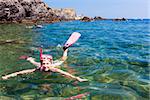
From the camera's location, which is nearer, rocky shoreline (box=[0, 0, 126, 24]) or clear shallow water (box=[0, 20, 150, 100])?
clear shallow water (box=[0, 20, 150, 100])

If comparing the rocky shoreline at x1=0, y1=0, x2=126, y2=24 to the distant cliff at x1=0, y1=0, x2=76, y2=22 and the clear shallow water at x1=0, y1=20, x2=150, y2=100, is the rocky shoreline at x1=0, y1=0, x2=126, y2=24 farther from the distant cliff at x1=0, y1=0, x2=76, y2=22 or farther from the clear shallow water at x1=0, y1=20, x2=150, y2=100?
the clear shallow water at x1=0, y1=20, x2=150, y2=100

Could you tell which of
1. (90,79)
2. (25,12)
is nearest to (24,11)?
(25,12)

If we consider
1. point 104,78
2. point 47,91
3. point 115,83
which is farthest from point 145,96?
point 47,91

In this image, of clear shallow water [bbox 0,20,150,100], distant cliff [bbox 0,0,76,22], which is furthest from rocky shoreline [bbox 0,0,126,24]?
clear shallow water [bbox 0,20,150,100]

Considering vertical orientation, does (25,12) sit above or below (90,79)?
above

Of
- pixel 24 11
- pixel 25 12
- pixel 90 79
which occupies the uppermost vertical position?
pixel 24 11

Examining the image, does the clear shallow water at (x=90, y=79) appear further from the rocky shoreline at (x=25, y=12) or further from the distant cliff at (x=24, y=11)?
the distant cliff at (x=24, y=11)

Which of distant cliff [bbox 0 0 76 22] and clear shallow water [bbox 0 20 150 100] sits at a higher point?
distant cliff [bbox 0 0 76 22]

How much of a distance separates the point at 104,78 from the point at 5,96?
435 centimetres

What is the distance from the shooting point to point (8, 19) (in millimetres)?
59438

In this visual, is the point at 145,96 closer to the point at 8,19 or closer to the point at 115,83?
the point at 115,83

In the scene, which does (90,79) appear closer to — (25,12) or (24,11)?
(24,11)

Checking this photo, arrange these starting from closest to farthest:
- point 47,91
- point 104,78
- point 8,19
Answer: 1. point 47,91
2. point 104,78
3. point 8,19

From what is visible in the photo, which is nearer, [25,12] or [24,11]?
[24,11]
